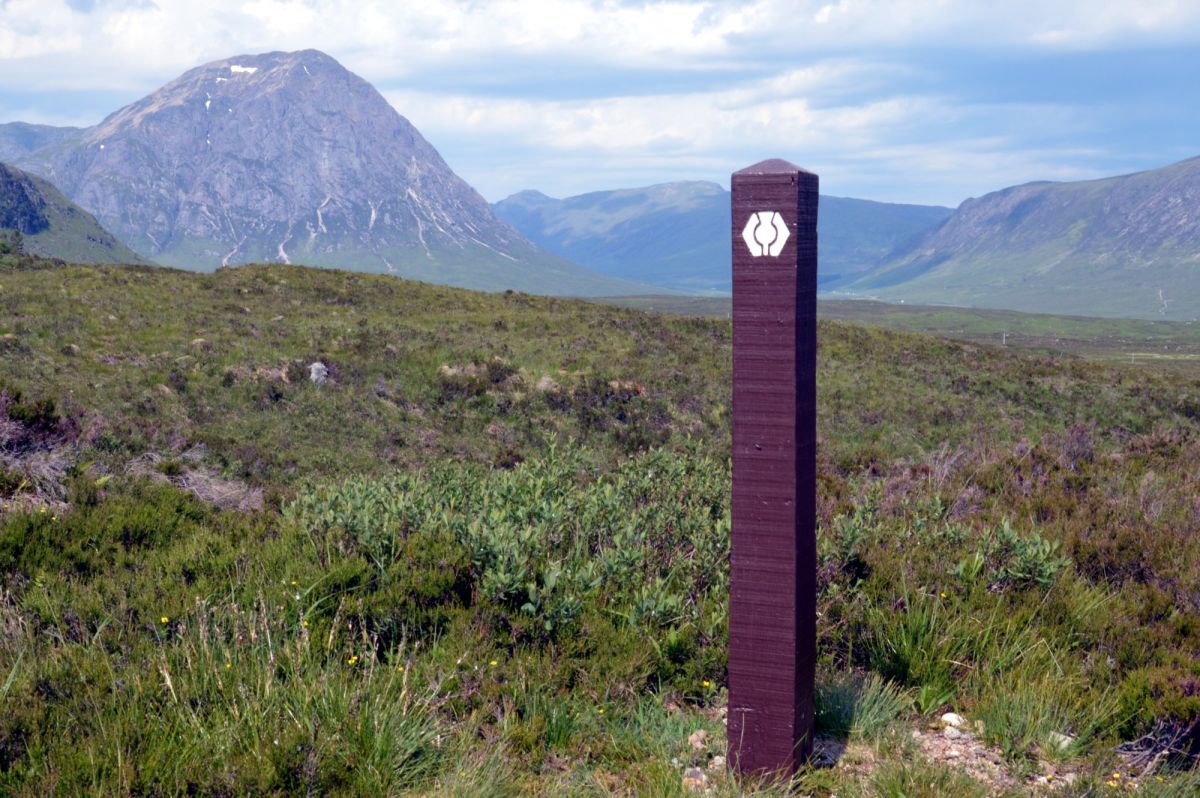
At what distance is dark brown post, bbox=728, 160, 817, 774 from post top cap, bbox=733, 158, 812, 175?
10mm

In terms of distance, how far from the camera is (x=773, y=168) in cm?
419

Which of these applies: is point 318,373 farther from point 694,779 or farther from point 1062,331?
point 1062,331

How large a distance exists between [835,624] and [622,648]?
1.33 m

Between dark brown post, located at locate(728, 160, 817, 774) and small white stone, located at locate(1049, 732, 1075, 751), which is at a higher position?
dark brown post, located at locate(728, 160, 817, 774)

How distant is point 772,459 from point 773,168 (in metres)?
1.26

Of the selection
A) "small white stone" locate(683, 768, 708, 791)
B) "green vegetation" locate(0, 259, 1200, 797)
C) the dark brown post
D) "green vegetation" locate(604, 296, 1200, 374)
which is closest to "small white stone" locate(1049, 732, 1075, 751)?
"green vegetation" locate(0, 259, 1200, 797)

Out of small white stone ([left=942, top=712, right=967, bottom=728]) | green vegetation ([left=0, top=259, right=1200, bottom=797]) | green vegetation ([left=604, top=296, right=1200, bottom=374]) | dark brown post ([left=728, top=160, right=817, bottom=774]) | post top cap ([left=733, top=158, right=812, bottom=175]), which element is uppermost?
post top cap ([left=733, top=158, right=812, bottom=175])

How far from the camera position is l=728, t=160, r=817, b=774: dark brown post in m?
4.11

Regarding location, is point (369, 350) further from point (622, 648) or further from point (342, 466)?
point (622, 648)

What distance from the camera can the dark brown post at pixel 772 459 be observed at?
13.5 ft

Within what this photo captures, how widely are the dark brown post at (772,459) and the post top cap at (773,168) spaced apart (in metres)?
0.01

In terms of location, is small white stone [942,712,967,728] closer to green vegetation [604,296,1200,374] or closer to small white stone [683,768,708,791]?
small white stone [683,768,708,791]

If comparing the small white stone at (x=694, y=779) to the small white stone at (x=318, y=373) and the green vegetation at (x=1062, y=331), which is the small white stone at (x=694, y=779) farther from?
the green vegetation at (x=1062, y=331)

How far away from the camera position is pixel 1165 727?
462 centimetres
